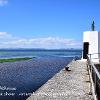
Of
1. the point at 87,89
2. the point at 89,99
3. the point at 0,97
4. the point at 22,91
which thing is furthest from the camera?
the point at 22,91

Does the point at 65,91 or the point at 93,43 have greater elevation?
the point at 93,43

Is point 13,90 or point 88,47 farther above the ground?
point 88,47

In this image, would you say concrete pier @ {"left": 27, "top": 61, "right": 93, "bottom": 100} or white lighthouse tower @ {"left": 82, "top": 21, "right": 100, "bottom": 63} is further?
white lighthouse tower @ {"left": 82, "top": 21, "right": 100, "bottom": 63}

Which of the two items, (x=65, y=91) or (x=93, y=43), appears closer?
(x=65, y=91)

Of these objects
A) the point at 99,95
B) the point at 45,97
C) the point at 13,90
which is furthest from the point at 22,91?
the point at 99,95

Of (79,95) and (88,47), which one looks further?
(88,47)

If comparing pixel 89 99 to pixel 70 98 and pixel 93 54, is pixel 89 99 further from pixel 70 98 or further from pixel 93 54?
pixel 93 54

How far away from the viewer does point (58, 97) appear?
495 inches

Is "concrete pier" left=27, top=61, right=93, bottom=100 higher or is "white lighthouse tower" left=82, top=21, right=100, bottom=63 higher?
"white lighthouse tower" left=82, top=21, right=100, bottom=63

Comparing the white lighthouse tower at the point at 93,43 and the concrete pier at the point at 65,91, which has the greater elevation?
the white lighthouse tower at the point at 93,43

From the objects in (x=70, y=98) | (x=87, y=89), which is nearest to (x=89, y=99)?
(x=70, y=98)

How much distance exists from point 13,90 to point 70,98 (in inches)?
224

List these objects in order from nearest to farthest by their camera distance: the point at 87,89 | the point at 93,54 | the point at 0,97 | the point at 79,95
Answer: the point at 79,95 → the point at 87,89 → the point at 0,97 → the point at 93,54

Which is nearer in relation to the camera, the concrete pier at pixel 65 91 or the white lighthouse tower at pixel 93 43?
the concrete pier at pixel 65 91
